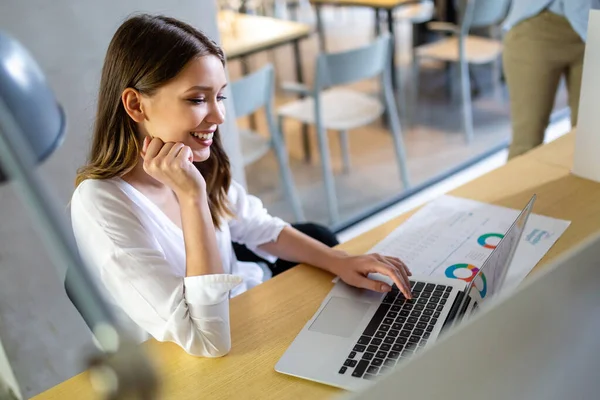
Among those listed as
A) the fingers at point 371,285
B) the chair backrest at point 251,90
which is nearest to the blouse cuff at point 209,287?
the fingers at point 371,285

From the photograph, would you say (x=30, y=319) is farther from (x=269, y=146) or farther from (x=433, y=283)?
(x=433, y=283)

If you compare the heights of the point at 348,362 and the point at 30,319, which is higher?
the point at 348,362

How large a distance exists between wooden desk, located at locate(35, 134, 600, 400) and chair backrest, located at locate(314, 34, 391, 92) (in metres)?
1.24

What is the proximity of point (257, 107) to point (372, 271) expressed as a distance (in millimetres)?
1497

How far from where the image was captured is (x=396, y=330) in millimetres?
1068

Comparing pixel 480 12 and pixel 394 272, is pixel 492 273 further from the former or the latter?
pixel 480 12

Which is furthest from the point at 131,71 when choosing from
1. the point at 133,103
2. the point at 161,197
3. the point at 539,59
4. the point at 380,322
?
the point at 539,59

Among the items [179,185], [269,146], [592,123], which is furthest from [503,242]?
[269,146]

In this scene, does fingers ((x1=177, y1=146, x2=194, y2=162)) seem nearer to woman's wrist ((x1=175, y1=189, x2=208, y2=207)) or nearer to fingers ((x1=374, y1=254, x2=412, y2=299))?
woman's wrist ((x1=175, y1=189, x2=208, y2=207))

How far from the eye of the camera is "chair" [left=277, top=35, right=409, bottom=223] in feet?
9.12

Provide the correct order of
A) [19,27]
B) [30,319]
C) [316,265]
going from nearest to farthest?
[316,265] < [19,27] < [30,319]

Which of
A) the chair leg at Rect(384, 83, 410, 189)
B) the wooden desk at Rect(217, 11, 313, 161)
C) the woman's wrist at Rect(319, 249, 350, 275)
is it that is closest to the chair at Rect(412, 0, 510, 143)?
the chair leg at Rect(384, 83, 410, 189)

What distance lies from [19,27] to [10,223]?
55 cm

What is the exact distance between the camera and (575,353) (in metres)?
0.56
